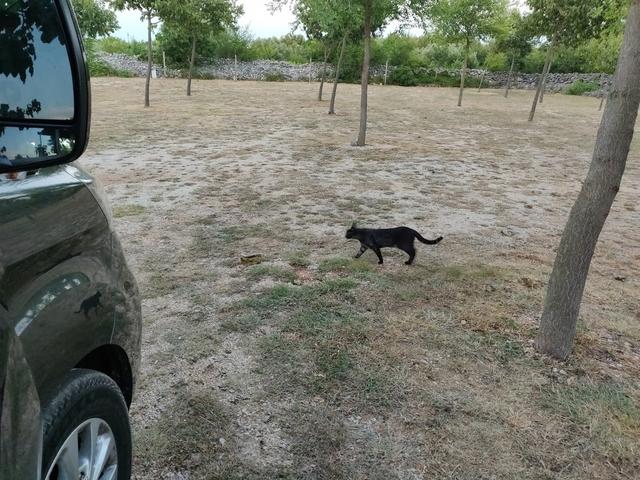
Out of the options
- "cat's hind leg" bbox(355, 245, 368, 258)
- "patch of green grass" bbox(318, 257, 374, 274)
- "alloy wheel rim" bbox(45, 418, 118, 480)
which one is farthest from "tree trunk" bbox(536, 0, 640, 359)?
"alloy wheel rim" bbox(45, 418, 118, 480)

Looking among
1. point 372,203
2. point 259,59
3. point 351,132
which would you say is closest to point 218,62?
point 259,59

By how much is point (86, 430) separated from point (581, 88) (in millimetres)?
41890

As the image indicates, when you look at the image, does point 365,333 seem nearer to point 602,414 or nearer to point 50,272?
point 602,414

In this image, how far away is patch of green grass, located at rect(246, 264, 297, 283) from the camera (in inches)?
170

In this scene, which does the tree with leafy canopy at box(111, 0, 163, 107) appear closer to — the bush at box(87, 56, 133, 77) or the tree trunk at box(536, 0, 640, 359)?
the tree trunk at box(536, 0, 640, 359)

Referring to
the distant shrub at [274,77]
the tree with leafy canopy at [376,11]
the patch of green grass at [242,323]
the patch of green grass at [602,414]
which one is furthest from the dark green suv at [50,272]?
the distant shrub at [274,77]

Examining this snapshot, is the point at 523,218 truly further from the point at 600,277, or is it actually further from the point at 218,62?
the point at 218,62

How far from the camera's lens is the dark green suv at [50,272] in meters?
1.17

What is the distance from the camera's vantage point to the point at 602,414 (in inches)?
106

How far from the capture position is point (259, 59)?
39812 mm

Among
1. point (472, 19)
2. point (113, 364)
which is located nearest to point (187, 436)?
point (113, 364)

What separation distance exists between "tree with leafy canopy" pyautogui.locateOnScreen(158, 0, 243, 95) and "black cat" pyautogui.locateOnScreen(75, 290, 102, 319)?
1671 cm

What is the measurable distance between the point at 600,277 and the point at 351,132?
998 cm

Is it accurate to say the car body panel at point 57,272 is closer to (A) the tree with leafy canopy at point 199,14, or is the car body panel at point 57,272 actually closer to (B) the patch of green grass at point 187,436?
(B) the patch of green grass at point 187,436
